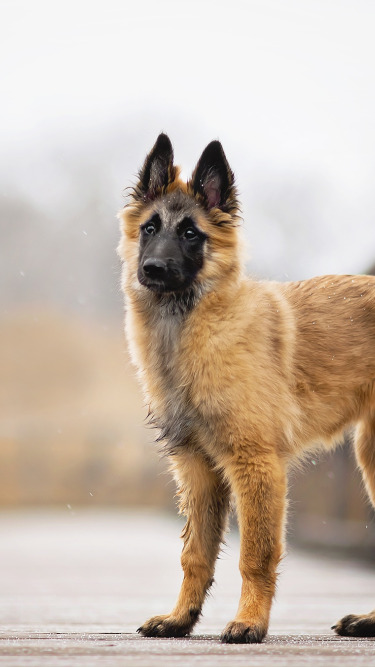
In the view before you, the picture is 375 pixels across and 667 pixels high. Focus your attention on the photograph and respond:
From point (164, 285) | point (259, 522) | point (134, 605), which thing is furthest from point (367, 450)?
point (134, 605)

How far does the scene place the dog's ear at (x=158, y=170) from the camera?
5.33m

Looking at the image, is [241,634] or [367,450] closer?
[241,634]

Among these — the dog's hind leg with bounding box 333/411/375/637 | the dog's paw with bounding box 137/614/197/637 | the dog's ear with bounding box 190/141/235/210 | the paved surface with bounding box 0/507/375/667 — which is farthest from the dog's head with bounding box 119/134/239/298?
the dog's paw with bounding box 137/614/197/637

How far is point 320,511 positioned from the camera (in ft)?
51.9

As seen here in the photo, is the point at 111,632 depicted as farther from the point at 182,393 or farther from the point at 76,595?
the point at 76,595

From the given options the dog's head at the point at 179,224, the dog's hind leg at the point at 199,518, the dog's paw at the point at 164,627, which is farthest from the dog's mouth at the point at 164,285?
the dog's paw at the point at 164,627

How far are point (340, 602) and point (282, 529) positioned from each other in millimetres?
3065

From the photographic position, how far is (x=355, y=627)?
4.89 m

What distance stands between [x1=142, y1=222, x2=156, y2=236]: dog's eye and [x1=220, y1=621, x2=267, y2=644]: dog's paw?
6.44 ft

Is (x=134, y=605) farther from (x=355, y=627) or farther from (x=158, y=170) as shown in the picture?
(x=158, y=170)

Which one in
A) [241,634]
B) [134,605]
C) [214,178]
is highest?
[214,178]

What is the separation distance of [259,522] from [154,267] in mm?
1309

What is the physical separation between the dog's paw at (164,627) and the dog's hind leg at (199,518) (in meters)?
0.12

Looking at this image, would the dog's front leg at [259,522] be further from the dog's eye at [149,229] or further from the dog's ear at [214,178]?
the dog's ear at [214,178]
